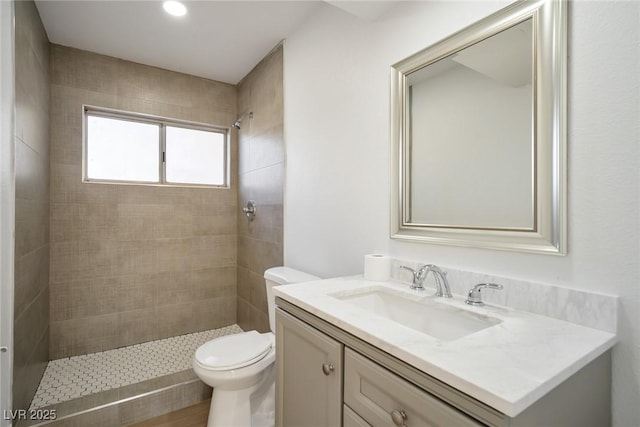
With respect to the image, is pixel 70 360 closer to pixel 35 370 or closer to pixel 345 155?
pixel 35 370

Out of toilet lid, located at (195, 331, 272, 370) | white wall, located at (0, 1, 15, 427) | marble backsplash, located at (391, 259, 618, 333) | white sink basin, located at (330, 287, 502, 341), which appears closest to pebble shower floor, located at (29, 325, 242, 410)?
white wall, located at (0, 1, 15, 427)

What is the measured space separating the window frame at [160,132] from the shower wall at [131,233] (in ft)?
0.16

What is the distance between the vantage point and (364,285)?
50.2 inches

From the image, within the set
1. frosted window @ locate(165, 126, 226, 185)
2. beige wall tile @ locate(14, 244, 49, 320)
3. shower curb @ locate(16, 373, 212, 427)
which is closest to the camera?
beige wall tile @ locate(14, 244, 49, 320)

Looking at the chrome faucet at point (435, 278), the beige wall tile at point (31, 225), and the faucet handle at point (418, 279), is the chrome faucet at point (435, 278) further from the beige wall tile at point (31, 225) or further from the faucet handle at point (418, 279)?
the beige wall tile at point (31, 225)

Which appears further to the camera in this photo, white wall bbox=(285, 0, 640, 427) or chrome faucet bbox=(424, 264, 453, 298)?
chrome faucet bbox=(424, 264, 453, 298)

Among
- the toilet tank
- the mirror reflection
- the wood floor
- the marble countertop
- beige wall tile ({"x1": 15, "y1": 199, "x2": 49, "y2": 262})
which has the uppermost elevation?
the mirror reflection

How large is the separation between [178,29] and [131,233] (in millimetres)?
1667

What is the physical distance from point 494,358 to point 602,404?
0.40 metres

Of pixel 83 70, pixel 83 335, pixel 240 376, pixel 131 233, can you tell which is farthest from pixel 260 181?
pixel 83 335

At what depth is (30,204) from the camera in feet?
5.74

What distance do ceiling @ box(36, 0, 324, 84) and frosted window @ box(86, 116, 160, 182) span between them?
57cm

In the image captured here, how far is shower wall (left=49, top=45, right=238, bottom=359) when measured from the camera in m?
2.36

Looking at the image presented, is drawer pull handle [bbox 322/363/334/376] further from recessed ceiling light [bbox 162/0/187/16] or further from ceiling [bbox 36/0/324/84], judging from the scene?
recessed ceiling light [bbox 162/0/187/16]
